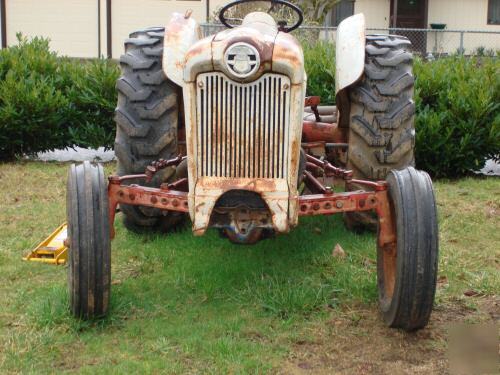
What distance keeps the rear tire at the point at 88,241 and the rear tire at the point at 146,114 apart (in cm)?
100

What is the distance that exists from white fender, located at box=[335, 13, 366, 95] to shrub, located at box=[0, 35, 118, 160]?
4674 mm

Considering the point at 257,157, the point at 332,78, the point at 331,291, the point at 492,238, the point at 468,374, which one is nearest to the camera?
the point at 468,374

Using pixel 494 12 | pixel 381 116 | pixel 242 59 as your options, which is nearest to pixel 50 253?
pixel 242 59

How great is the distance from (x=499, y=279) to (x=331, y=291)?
1233 millimetres

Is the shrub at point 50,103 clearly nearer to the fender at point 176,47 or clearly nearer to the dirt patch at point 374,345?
the fender at point 176,47

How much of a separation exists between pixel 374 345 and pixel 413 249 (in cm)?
59

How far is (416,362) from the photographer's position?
3938 millimetres

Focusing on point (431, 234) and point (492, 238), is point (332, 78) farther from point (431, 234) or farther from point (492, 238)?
point (431, 234)

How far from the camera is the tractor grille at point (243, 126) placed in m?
4.02

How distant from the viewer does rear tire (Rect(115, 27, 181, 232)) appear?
512cm

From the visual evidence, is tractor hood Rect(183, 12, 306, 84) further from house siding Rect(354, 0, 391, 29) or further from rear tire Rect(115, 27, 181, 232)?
house siding Rect(354, 0, 391, 29)

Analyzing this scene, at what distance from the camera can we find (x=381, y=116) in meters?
5.28

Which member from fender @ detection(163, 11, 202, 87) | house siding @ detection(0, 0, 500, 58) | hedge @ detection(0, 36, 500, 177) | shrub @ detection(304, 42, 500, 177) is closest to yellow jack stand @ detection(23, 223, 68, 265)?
fender @ detection(163, 11, 202, 87)

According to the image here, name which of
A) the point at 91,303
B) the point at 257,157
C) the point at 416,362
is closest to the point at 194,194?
the point at 257,157
